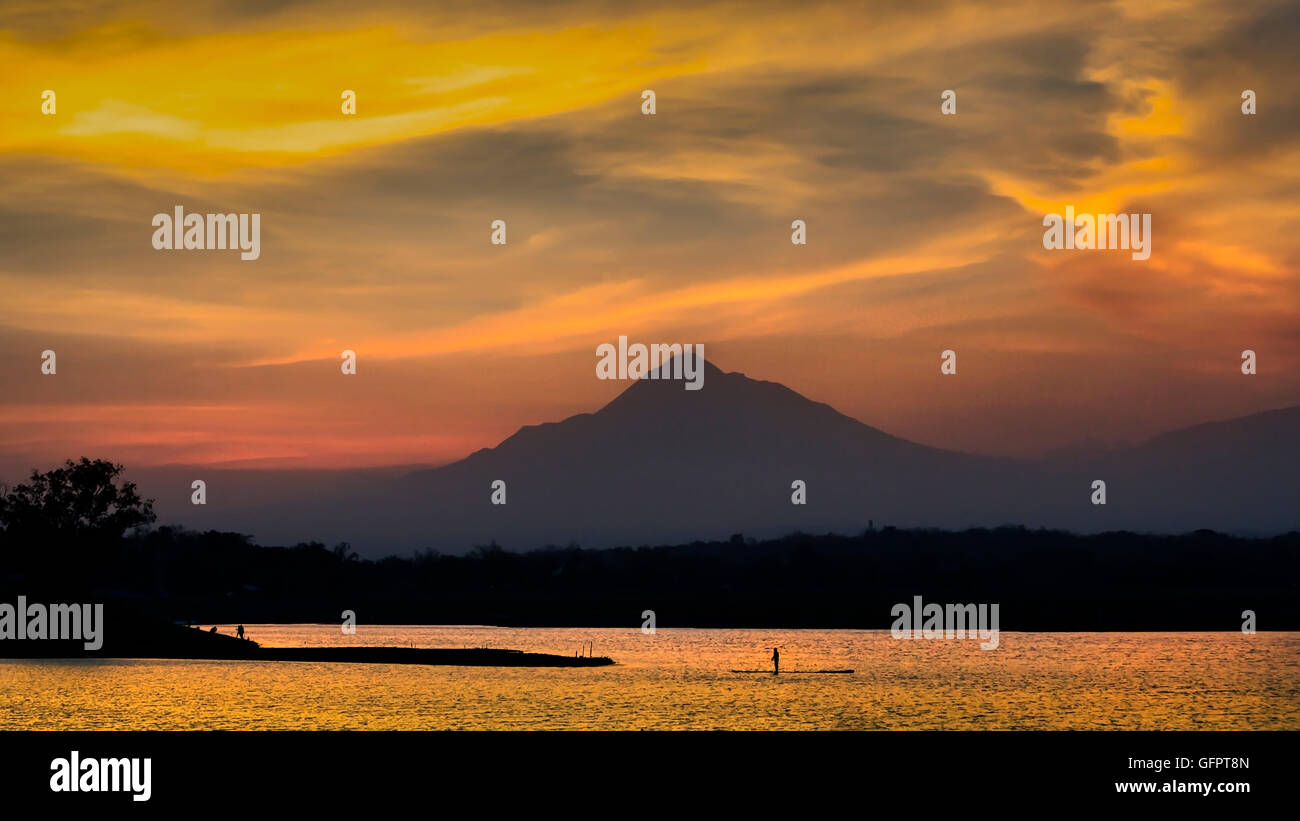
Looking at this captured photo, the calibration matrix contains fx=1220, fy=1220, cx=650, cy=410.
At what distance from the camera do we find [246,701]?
7200cm

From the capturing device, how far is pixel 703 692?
80.6m

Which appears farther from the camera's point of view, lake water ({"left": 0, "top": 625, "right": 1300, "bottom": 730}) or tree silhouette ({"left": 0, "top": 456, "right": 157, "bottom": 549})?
tree silhouette ({"left": 0, "top": 456, "right": 157, "bottom": 549})

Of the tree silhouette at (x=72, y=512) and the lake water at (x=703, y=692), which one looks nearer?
the lake water at (x=703, y=692)

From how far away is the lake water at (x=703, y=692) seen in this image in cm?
6216

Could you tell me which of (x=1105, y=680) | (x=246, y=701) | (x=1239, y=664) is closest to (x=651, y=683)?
(x=246, y=701)

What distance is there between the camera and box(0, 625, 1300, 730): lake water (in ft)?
204
